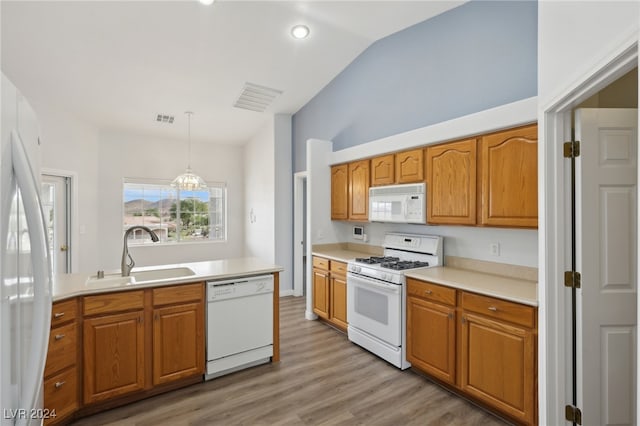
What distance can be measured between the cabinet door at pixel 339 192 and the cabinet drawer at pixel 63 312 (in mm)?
2855

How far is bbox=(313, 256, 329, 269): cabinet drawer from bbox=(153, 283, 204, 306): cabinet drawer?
1.74 metres

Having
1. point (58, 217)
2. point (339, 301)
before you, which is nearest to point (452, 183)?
point (339, 301)

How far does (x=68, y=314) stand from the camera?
82.1 inches

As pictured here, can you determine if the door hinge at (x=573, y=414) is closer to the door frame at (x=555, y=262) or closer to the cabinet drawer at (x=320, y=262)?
the door frame at (x=555, y=262)

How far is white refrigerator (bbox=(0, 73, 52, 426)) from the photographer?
72 centimetres

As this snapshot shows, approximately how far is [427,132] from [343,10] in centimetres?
155

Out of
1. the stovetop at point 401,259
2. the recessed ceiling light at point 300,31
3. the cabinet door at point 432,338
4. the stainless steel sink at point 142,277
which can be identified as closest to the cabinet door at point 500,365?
the cabinet door at point 432,338

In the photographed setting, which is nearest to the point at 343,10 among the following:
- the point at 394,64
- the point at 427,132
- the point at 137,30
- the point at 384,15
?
the point at 384,15

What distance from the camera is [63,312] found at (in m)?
2.04

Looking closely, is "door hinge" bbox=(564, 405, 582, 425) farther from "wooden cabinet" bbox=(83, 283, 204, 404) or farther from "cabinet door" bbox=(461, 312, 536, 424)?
"wooden cabinet" bbox=(83, 283, 204, 404)

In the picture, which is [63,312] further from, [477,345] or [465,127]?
[465,127]

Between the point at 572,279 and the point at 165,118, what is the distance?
5431 mm

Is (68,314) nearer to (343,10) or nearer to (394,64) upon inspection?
(343,10)

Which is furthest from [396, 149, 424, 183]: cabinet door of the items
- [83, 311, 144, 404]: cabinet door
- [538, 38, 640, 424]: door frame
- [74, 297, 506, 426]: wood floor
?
[83, 311, 144, 404]: cabinet door
